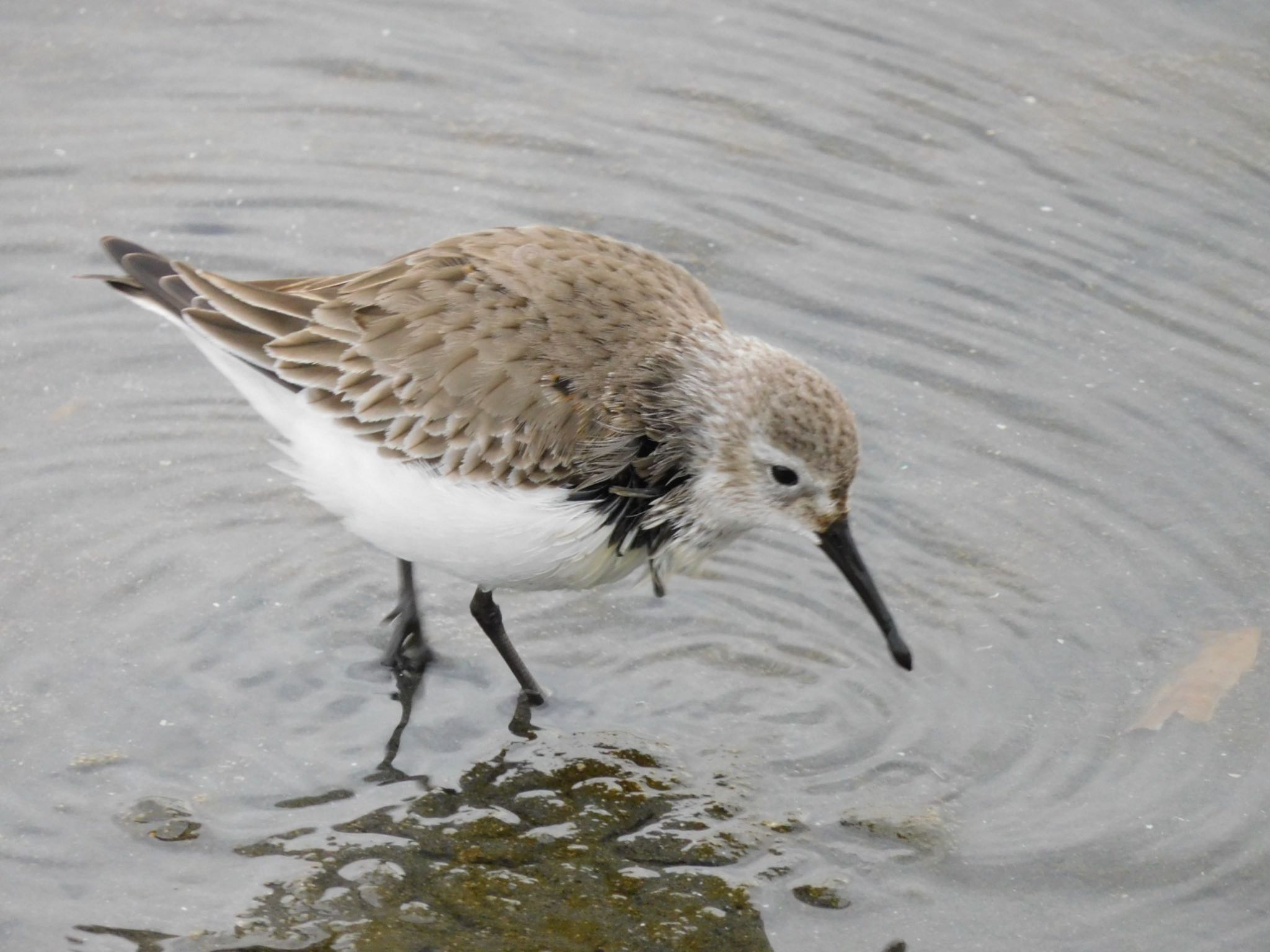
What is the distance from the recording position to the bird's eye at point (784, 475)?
5.81m

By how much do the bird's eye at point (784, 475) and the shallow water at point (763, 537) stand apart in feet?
3.30

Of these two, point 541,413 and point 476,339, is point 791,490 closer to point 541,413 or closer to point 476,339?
point 541,413

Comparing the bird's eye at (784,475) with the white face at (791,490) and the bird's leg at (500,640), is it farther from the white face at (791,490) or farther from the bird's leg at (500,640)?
the bird's leg at (500,640)

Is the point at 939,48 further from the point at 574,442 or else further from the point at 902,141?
the point at 574,442

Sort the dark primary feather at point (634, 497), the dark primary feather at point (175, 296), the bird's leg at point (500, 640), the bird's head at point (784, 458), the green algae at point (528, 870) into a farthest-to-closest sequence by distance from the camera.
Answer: the bird's leg at point (500, 640)
the dark primary feather at point (175, 296)
the dark primary feather at point (634, 497)
the bird's head at point (784, 458)
the green algae at point (528, 870)

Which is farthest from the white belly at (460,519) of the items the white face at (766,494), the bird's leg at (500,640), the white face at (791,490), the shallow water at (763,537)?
the shallow water at (763,537)

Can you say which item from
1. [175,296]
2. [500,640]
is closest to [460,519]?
[500,640]

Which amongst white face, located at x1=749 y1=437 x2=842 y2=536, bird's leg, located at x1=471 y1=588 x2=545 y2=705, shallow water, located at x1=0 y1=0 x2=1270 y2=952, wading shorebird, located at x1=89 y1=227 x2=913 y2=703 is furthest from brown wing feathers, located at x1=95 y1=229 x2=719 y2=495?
shallow water, located at x1=0 y1=0 x2=1270 y2=952

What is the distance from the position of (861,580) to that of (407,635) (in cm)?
186

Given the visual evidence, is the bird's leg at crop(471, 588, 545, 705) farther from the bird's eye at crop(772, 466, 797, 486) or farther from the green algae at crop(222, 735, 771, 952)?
the bird's eye at crop(772, 466, 797, 486)

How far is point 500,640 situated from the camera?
645cm

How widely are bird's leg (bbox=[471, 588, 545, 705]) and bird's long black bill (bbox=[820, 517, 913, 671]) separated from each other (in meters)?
1.29

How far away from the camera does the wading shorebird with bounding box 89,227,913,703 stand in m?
5.84

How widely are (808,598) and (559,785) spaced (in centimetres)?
140
